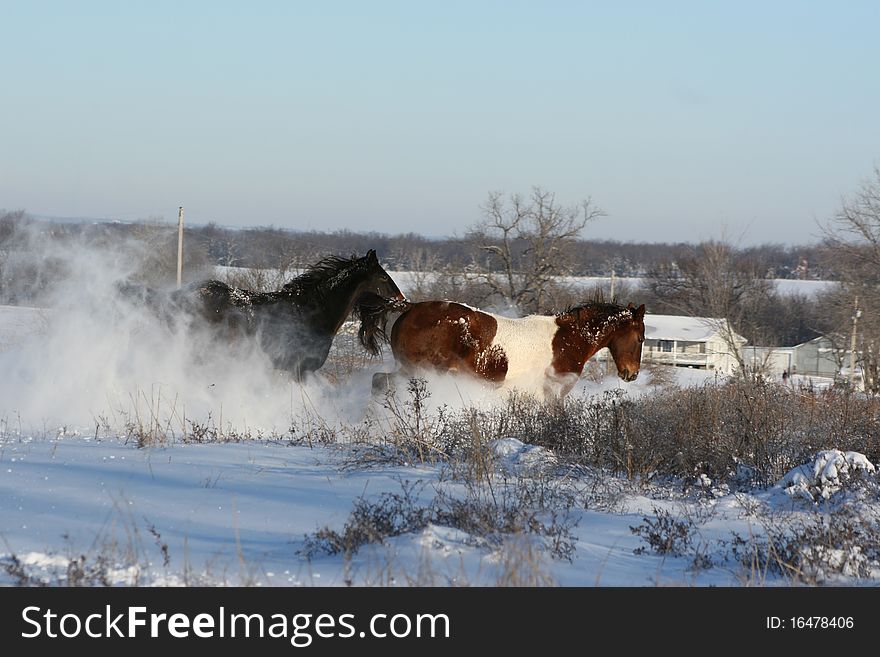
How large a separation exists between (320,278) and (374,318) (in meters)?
1.04

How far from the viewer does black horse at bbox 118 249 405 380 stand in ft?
41.3

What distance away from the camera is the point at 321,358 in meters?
12.9

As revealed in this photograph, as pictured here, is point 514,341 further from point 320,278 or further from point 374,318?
point 320,278

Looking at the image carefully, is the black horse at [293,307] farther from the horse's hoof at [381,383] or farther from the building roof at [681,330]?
the building roof at [681,330]

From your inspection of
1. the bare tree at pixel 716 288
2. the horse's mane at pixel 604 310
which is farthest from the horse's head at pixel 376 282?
the bare tree at pixel 716 288

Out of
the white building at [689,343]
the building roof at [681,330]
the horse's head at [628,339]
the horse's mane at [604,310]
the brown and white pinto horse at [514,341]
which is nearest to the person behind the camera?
the brown and white pinto horse at [514,341]

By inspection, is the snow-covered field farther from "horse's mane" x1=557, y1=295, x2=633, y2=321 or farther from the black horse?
"horse's mane" x1=557, y1=295, x2=633, y2=321

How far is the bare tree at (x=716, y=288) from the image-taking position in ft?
185

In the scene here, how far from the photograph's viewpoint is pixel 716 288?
5644 centimetres

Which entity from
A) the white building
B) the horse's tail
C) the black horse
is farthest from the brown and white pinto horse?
the white building

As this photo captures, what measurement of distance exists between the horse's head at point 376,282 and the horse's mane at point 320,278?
0.09 metres

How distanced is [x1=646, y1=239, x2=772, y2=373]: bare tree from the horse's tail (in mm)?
35886
